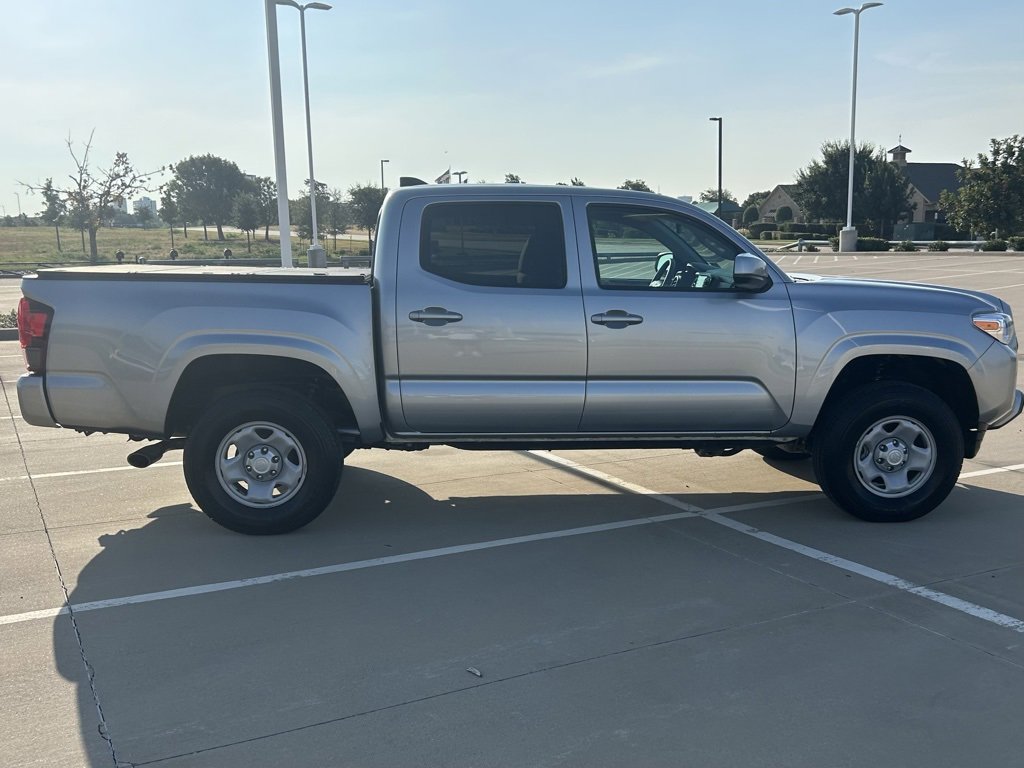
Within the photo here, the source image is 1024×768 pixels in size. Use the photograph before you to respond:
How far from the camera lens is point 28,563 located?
5.11 metres

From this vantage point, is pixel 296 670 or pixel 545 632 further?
pixel 545 632

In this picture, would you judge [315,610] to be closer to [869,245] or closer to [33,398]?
[33,398]

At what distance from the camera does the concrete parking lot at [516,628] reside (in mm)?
3326

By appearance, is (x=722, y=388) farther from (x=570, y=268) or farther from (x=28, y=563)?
(x=28, y=563)

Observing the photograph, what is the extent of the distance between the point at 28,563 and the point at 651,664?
3518 mm

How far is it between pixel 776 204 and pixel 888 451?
9114cm

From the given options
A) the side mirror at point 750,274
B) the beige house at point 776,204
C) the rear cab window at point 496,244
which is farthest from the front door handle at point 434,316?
the beige house at point 776,204

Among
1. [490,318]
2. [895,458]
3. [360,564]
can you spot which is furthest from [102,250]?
[895,458]

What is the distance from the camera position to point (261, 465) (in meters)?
5.53

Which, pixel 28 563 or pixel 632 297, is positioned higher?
pixel 632 297

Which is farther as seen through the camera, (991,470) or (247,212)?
(247,212)

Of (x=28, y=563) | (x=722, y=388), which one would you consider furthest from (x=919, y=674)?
(x=28, y=563)

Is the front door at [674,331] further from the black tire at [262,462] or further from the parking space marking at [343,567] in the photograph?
the black tire at [262,462]

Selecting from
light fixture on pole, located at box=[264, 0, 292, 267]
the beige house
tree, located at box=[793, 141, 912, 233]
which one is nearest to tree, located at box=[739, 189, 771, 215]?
the beige house
